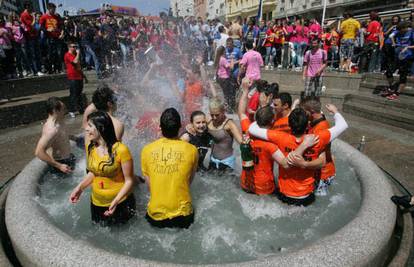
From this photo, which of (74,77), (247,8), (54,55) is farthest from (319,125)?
(247,8)

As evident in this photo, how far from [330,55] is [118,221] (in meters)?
12.9

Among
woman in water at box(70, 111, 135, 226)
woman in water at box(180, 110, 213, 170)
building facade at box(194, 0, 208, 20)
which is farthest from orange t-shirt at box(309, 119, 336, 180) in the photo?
building facade at box(194, 0, 208, 20)

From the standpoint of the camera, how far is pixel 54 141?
169 inches

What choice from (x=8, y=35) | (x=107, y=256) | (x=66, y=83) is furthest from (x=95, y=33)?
(x=107, y=256)

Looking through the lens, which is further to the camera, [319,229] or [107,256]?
[319,229]

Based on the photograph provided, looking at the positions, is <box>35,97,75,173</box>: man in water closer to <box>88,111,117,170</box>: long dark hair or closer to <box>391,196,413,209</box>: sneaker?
<box>88,111,117,170</box>: long dark hair

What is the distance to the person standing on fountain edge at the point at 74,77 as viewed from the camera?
869cm

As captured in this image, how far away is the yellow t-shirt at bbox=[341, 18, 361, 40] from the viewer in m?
11.2

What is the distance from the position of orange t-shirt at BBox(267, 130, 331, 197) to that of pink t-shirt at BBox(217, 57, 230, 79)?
5793 mm

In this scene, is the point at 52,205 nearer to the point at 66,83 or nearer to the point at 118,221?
the point at 118,221

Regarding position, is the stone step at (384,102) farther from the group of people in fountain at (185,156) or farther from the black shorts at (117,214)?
the black shorts at (117,214)

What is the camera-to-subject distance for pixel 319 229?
353cm

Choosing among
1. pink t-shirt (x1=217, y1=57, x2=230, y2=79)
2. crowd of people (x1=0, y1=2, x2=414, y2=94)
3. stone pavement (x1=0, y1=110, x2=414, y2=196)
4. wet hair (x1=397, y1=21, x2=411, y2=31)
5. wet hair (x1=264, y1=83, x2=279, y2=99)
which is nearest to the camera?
wet hair (x1=264, y1=83, x2=279, y2=99)

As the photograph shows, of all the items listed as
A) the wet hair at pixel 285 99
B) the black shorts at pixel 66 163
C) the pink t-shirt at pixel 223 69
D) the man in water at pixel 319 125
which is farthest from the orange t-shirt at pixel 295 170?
the pink t-shirt at pixel 223 69
